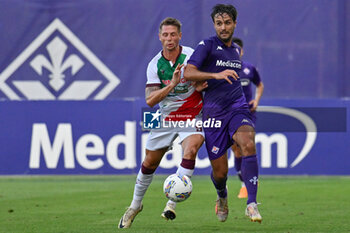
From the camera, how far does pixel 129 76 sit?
50.8ft

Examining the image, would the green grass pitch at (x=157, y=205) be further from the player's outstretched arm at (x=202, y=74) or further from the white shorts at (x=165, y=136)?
the player's outstretched arm at (x=202, y=74)

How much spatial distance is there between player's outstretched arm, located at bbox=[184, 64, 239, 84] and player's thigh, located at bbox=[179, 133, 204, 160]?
2.13ft

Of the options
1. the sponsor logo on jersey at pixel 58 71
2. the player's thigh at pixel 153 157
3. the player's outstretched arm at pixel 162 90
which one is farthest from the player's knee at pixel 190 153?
the sponsor logo on jersey at pixel 58 71

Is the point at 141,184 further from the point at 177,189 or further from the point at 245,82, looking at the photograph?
the point at 245,82

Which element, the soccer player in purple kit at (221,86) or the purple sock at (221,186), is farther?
the purple sock at (221,186)

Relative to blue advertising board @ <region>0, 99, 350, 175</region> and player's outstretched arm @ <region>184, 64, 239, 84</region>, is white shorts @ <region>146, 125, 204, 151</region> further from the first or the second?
blue advertising board @ <region>0, 99, 350, 175</region>

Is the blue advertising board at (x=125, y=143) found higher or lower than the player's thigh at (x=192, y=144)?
lower

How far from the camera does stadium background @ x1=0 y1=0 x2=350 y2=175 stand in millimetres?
15000

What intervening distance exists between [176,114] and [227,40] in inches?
39.3

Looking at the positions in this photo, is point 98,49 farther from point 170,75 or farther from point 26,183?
point 170,75

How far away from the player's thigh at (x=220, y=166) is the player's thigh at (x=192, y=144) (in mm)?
280

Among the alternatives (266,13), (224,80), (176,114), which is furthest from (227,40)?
(266,13)

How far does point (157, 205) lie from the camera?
36.2 ft

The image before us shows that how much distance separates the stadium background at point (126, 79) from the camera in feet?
49.2
